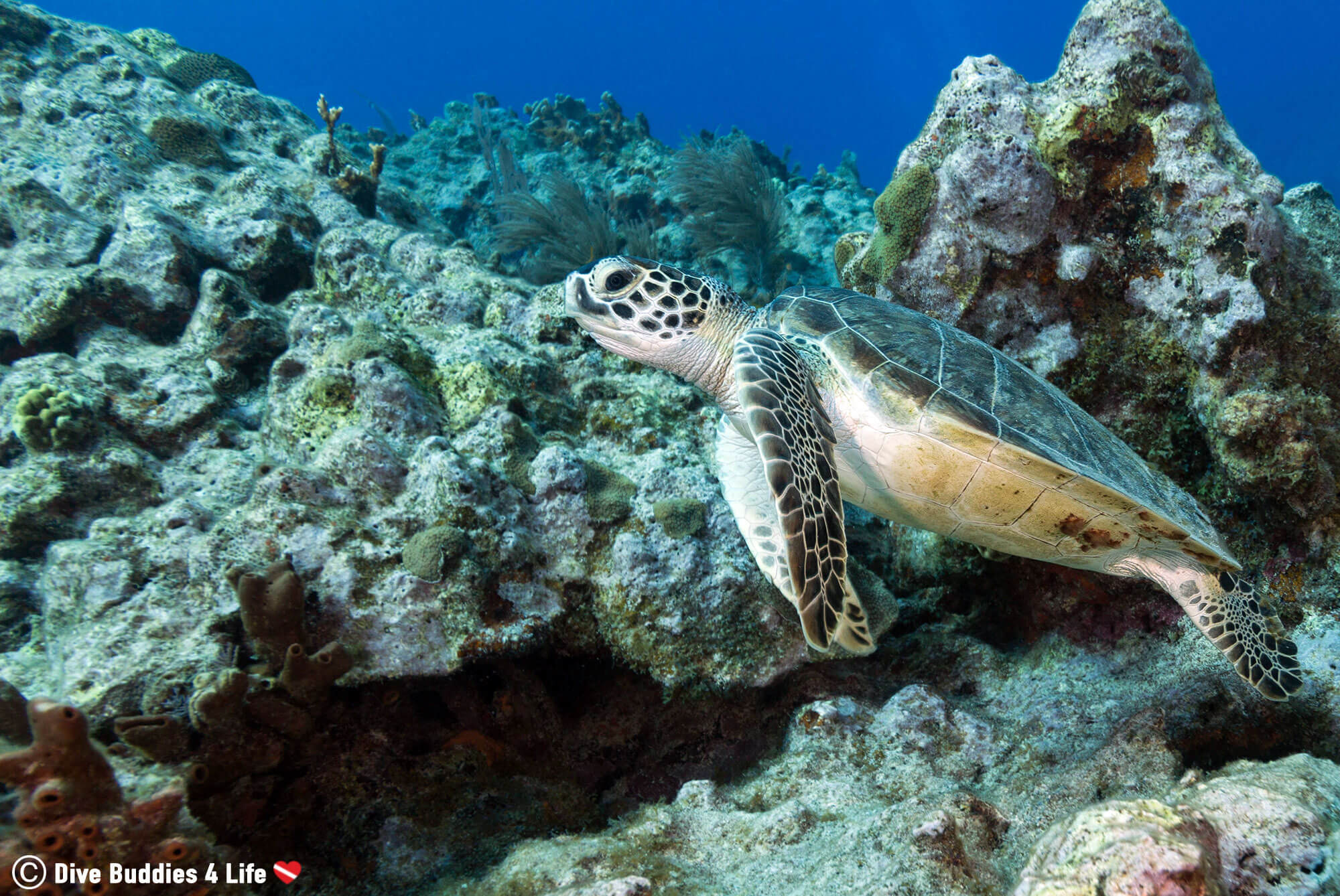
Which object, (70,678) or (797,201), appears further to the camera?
(797,201)

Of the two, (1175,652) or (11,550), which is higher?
(11,550)

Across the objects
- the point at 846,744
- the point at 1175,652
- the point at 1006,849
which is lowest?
the point at 1006,849

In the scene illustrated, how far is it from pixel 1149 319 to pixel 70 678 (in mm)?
4859

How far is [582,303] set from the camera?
2832 millimetres

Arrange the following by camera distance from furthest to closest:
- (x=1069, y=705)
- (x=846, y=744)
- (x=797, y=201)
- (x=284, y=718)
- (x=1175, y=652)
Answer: (x=797, y=201) → (x=1175, y=652) → (x=1069, y=705) → (x=846, y=744) → (x=284, y=718)

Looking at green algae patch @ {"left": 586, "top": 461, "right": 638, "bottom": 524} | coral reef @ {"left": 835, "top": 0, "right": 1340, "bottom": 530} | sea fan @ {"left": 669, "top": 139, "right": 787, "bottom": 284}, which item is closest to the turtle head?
green algae patch @ {"left": 586, "top": 461, "right": 638, "bottom": 524}

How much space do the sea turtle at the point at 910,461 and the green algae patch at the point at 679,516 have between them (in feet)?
0.64

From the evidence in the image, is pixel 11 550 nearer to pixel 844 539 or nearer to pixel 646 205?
pixel 844 539

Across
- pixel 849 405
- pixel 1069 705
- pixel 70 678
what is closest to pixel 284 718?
pixel 70 678

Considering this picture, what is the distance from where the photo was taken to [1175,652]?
8.75 feet

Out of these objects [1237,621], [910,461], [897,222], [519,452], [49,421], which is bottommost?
[1237,621]

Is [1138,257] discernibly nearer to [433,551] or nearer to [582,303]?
[582,303]

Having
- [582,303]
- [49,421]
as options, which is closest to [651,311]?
[582,303]

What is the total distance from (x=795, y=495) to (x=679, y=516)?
0.82 metres
